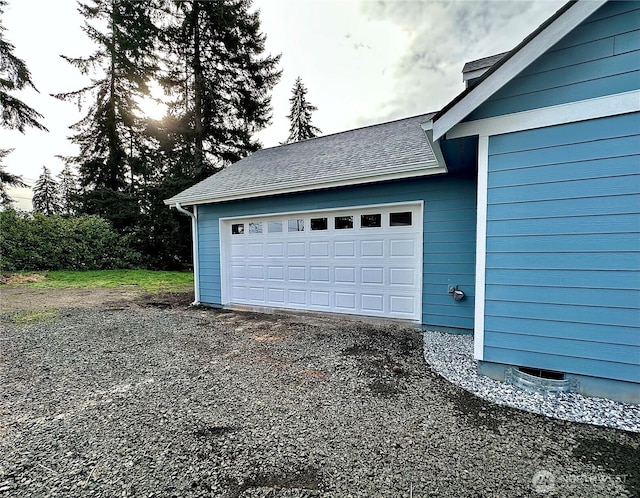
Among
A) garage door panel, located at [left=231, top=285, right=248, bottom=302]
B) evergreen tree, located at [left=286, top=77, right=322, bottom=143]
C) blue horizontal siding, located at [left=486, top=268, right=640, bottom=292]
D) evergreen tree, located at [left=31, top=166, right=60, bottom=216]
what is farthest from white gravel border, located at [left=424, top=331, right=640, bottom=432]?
evergreen tree, located at [left=31, top=166, right=60, bottom=216]

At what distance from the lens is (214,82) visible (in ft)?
46.8

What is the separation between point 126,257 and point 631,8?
1558cm

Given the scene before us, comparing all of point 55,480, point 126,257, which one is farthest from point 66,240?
point 55,480

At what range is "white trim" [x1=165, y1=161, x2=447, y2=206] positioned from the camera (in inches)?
173

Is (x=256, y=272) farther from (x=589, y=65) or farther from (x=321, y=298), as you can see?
(x=589, y=65)

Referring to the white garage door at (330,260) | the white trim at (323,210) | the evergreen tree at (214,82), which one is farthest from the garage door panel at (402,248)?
the evergreen tree at (214,82)

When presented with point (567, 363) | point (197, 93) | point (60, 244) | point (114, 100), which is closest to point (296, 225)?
point (567, 363)

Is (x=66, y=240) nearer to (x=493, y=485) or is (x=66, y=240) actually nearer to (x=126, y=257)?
(x=126, y=257)

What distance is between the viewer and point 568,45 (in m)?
2.60

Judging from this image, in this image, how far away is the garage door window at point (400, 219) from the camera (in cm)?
497

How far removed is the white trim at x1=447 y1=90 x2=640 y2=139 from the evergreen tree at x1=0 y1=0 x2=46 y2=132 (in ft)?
52.3

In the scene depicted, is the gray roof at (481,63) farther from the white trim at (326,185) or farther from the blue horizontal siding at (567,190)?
the blue horizontal siding at (567,190)

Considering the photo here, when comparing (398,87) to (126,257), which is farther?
(126,257)

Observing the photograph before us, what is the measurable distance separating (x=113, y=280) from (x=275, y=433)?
10.6m
